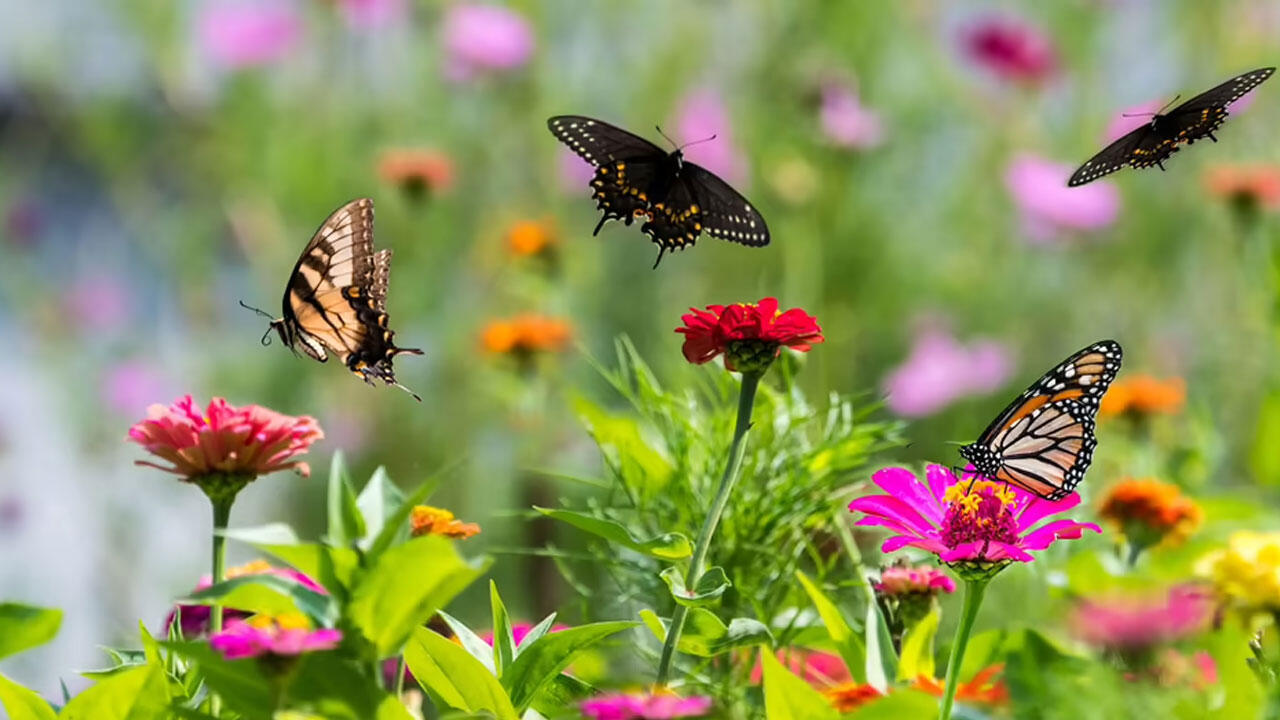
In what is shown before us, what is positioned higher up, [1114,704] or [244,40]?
[244,40]

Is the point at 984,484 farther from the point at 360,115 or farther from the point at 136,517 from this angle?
the point at 360,115

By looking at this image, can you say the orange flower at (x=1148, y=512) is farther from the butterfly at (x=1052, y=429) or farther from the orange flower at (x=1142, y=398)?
the orange flower at (x=1142, y=398)

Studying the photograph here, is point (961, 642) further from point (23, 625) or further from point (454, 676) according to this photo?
point (23, 625)

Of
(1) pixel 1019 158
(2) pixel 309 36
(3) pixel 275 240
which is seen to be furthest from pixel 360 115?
(1) pixel 1019 158

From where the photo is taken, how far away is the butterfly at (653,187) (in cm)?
72

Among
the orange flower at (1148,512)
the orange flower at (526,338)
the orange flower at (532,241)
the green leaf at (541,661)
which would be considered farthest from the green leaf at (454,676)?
the orange flower at (532,241)

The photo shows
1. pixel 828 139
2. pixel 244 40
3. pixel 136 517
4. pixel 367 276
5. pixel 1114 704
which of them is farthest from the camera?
pixel 244 40

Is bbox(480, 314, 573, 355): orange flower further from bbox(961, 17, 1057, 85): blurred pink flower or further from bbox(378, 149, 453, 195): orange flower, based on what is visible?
bbox(961, 17, 1057, 85): blurred pink flower

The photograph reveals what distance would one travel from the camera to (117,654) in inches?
16.6

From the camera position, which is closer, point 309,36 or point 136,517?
point 136,517

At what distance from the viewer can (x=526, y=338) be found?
4.43 feet

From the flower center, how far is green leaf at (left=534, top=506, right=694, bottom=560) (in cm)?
7

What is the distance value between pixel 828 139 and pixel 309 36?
0.84 metres

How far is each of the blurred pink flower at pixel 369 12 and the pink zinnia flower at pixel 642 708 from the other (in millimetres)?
1733
